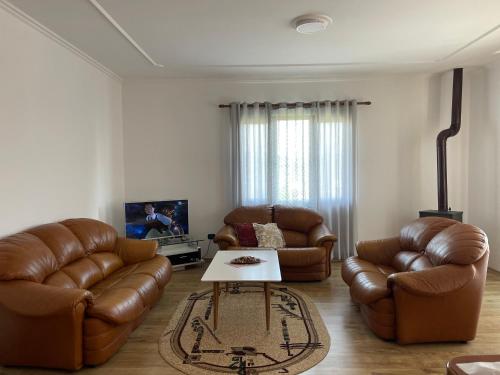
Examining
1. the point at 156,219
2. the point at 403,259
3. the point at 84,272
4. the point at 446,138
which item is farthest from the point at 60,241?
the point at 446,138

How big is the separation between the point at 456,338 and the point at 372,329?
24.9 inches

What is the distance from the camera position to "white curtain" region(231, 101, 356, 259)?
523 cm

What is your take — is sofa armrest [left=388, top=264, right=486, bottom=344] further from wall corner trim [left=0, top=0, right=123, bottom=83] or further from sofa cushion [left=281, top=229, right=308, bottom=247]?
wall corner trim [left=0, top=0, right=123, bottom=83]

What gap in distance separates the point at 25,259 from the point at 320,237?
3.10 metres

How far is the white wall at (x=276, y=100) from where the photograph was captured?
17.4ft

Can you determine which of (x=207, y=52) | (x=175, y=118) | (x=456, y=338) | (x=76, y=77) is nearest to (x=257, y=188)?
(x=175, y=118)

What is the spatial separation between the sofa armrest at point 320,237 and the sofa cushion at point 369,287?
97 centimetres

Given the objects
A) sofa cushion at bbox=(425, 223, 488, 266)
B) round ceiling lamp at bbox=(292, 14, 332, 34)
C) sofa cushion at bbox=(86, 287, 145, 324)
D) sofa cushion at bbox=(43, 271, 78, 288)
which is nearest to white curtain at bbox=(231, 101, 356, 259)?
round ceiling lamp at bbox=(292, 14, 332, 34)

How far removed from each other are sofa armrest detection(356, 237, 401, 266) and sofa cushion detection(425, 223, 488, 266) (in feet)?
2.13

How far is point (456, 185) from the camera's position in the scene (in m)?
5.30

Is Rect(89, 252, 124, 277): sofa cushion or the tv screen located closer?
Rect(89, 252, 124, 277): sofa cushion

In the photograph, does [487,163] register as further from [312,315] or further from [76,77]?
[76,77]

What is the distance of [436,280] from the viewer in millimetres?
2758

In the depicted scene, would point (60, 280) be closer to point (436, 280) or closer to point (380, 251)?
point (436, 280)
